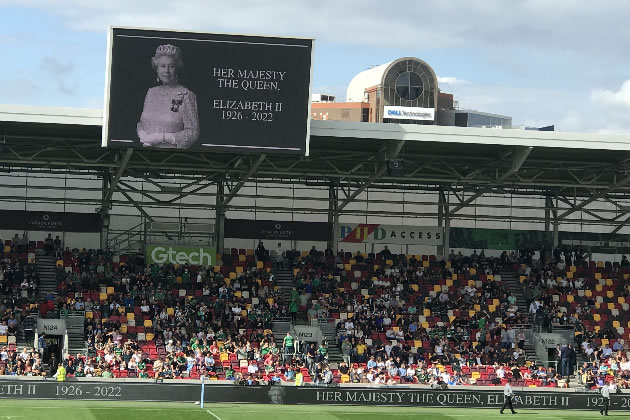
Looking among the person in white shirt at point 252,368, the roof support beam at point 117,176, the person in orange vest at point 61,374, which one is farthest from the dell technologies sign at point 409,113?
the person in orange vest at point 61,374

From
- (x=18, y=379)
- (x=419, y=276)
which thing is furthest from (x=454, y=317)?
(x=18, y=379)

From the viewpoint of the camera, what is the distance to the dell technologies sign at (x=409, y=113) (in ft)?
346

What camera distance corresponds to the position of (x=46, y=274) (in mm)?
45344

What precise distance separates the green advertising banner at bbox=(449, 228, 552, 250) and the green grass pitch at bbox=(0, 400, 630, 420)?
49.5ft

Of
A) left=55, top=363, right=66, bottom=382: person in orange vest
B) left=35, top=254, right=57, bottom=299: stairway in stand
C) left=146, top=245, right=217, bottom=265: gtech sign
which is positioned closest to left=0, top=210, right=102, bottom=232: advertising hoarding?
left=35, top=254, right=57, bottom=299: stairway in stand

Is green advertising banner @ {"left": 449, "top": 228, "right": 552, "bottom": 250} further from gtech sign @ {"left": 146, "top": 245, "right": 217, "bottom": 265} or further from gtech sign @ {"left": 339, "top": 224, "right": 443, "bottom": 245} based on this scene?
gtech sign @ {"left": 146, "top": 245, "right": 217, "bottom": 265}

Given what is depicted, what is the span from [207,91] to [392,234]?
51.2 feet

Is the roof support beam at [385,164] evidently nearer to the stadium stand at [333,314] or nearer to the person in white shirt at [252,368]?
the stadium stand at [333,314]

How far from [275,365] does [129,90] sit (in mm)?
11682

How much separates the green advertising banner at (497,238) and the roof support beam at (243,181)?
11.4 meters

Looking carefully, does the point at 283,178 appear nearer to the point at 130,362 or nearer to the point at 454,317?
the point at 454,317

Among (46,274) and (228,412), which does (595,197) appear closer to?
(228,412)

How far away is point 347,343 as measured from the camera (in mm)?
42812

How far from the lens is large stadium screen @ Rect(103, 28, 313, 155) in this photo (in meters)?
38.1
